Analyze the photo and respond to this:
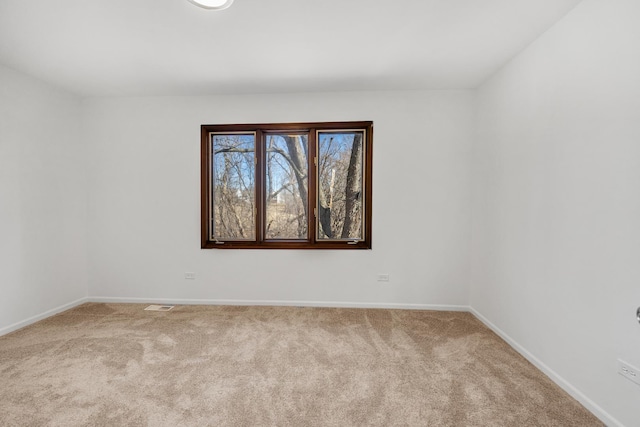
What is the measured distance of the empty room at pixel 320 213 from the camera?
1787mm

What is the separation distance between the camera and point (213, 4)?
6.15ft

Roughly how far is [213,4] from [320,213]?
7.66 feet

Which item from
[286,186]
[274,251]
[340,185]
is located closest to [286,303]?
[274,251]

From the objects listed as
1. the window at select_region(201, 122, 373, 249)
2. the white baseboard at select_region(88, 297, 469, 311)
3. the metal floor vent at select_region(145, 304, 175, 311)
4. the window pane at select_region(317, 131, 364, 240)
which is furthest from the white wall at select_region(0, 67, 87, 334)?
the window pane at select_region(317, 131, 364, 240)

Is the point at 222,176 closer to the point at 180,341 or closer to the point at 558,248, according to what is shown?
the point at 180,341

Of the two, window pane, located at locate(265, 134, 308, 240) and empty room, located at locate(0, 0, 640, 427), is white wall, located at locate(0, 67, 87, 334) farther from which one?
window pane, located at locate(265, 134, 308, 240)

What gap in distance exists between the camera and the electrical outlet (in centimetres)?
154

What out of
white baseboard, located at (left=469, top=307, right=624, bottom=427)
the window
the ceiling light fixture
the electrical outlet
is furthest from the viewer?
the window

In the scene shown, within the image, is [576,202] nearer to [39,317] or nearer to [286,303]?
[286,303]

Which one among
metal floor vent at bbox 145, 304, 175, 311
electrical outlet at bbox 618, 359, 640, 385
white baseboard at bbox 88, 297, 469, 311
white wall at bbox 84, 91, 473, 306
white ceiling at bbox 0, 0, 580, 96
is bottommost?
metal floor vent at bbox 145, 304, 175, 311

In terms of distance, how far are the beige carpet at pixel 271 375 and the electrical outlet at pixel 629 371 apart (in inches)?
14.6

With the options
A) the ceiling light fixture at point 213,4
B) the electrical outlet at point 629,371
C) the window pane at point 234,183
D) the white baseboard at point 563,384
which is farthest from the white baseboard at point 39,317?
the electrical outlet at point 629,371

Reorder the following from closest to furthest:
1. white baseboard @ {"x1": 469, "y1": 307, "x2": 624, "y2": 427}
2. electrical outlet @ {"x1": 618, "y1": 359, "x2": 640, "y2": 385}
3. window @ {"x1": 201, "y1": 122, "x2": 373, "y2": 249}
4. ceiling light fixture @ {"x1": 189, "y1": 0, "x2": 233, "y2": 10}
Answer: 1. electrical outlet @ {"x1": 618, "y1": 359, "x2": 640, "y2": 385}
2. white baseboard @ {"x1": 469, "y1": 307, "x2": 624, "y2": 427}
3. ceiling light fixture @ {"x1": 189, "y1": 0, "x2": 233, "y2": 10}
4. window @ {"x1": 201, "y1": 122, "x2": 373, "y2": 249}

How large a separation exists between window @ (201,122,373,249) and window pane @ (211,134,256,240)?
1 cm
